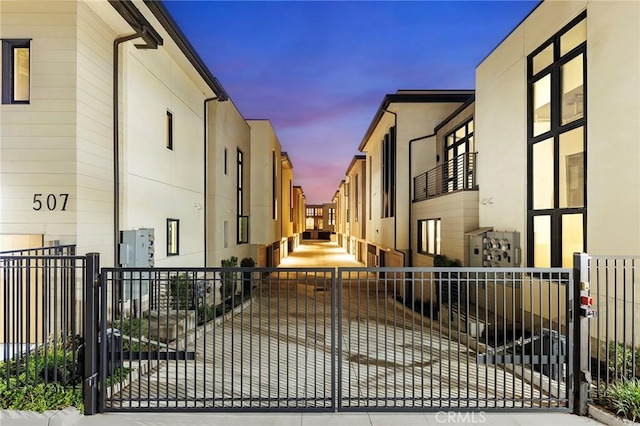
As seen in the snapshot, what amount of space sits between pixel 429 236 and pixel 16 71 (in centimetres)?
1337

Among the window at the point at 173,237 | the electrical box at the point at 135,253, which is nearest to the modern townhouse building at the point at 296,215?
the window at the point at 173,237

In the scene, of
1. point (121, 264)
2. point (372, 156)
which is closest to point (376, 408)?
point (121, 264)

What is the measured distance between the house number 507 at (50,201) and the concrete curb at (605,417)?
871cm

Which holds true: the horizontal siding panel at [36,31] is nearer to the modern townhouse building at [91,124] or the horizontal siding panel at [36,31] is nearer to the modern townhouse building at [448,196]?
the modern townhouse building at [91,124]

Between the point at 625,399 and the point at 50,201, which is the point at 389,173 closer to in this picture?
the point at 50,201

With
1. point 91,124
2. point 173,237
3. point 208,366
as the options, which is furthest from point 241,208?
point 208,366

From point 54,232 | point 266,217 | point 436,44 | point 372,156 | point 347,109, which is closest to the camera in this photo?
point 54,232

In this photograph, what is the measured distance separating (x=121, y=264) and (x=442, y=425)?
7.01 meters

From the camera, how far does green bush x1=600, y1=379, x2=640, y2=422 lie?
4.30 meters

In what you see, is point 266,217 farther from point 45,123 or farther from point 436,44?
point 436,44

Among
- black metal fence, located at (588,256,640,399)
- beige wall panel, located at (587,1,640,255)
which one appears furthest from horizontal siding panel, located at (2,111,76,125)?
beige wall panel, located at (587,1,640,255)

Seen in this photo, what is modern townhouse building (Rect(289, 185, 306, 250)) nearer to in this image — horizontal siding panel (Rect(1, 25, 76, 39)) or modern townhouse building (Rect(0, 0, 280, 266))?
modern townhouse building (Rect(0, 0, 280, 266))

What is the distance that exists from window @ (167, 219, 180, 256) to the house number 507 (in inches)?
158

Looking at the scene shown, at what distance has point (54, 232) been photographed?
21.9 ft
